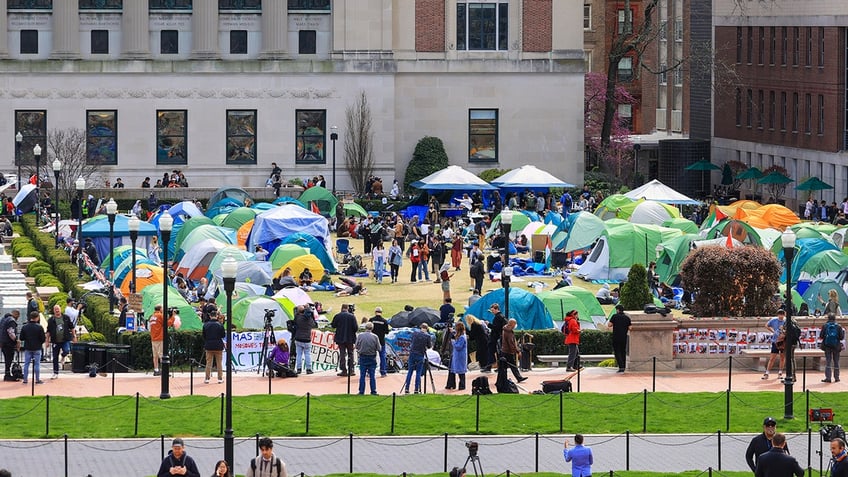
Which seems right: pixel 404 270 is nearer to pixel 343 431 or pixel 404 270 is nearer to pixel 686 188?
pixel 343 431

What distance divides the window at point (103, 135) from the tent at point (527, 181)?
18.5 meters

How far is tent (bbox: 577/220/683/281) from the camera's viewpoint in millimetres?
58531

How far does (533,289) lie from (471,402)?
20358 millimetres

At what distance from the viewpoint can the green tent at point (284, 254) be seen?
5681cm

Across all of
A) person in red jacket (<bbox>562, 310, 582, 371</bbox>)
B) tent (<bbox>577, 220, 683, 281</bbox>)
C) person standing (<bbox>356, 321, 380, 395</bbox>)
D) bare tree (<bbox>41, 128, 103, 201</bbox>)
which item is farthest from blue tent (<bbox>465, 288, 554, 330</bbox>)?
bare tree (<bbox>41, 128, 103, 201</bbox>)

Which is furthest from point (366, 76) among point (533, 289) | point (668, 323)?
point (668, 323)

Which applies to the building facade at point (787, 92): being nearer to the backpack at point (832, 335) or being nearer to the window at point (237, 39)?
the window at point (237, 39)

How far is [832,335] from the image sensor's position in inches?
1519

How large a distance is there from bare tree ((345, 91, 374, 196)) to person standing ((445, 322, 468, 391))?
157 ft

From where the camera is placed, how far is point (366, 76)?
3435 inches

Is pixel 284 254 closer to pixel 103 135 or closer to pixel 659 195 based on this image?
pixel 659 195

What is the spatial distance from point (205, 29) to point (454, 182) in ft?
56.9

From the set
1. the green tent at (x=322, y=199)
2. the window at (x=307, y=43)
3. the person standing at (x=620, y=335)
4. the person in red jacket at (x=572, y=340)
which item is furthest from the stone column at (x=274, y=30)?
the person standing at (x=620, y=335)

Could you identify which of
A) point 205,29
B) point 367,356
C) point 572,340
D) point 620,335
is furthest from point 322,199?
point 367,356
